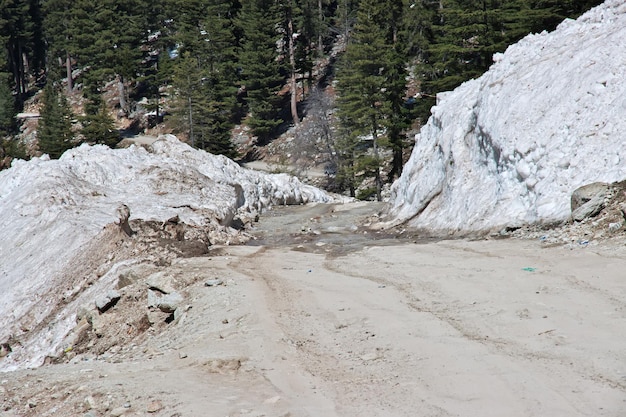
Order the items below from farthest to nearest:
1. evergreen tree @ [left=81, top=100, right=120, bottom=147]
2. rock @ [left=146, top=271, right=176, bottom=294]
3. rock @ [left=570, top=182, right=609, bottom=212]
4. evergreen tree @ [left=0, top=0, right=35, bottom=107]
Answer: evergreen tree @ [left=0, top=0, right=35, bottom=107] → evergreen tree @ [left=81, top=100, right=120, bottom=147] → rock @ [left=570, top=182, right=609, bottom=212] → rock @ [left=146, top=271, right=176, bottom=294]

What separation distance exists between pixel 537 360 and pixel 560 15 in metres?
31.8

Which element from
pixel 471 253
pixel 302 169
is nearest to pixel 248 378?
pixel 471 253

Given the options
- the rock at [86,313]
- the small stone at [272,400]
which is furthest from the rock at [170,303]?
the small stone at [272,400]

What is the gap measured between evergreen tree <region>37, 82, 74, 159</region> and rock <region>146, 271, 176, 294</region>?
4448 centimetres

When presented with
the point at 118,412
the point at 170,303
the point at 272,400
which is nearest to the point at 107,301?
the point at 170,303

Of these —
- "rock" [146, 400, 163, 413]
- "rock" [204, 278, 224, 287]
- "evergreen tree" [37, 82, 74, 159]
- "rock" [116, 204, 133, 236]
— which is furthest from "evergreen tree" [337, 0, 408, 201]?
"rock" [146, 400, 163, 413]

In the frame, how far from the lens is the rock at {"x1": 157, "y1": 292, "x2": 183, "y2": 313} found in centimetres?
1243

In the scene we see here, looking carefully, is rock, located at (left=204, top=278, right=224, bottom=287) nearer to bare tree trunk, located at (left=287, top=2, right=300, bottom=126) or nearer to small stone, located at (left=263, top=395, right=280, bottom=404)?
small stone, located at (left=263, top=395, right=280, bottom=404)

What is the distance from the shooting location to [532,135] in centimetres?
1752

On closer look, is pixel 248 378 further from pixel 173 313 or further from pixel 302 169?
pixel 302 169

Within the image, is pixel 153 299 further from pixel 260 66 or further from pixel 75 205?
pixel 260 66

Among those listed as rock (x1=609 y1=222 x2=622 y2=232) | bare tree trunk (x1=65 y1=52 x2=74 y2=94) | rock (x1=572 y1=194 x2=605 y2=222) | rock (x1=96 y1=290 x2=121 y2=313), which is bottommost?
rock (x1=96 y1=290 x2=121 y2=313)

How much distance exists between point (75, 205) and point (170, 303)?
878 centimetres

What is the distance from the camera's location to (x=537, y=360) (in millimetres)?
7168
